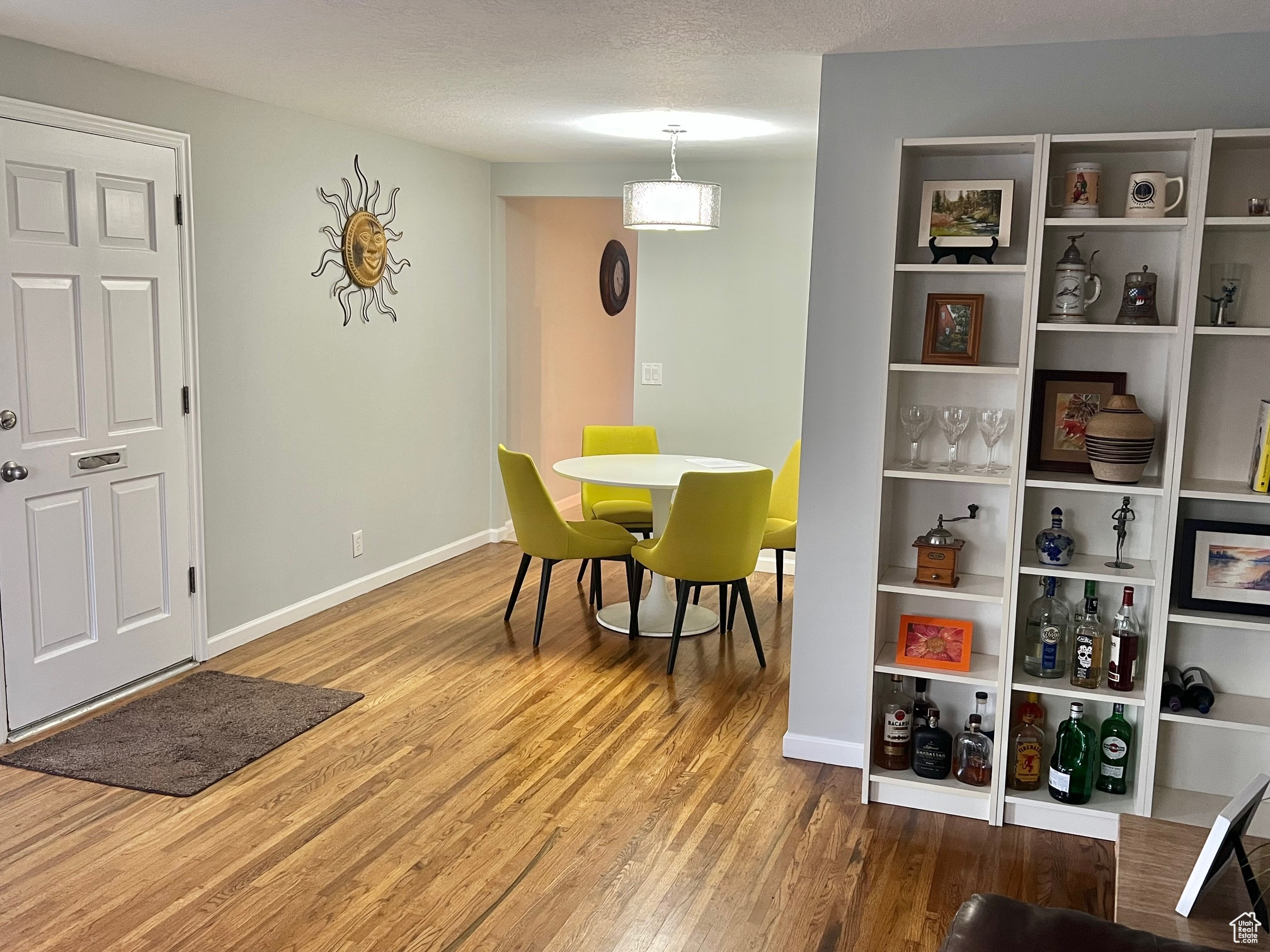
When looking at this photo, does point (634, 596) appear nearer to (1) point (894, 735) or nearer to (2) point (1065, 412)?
(1) point (894, 735)

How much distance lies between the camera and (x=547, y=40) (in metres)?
3.20

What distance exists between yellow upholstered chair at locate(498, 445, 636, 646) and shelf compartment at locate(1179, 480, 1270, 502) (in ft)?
8.00

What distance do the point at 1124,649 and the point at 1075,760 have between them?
0.35 m

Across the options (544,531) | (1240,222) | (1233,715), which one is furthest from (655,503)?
(1240,222)

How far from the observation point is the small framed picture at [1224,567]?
285 cm

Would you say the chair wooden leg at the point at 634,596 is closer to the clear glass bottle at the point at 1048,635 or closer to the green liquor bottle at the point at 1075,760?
the clear glass bottle at the point at 1048,635

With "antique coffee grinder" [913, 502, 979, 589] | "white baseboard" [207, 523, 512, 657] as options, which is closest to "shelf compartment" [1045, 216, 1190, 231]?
"antique coffee grinder" [913, 502, 979, 589]

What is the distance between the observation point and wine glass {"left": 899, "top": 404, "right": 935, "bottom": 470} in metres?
3.17

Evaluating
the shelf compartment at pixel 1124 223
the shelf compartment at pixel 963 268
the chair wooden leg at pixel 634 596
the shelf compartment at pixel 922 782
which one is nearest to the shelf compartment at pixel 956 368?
the shelf compartment at pixel 963 268

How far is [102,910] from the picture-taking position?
2.57 metres

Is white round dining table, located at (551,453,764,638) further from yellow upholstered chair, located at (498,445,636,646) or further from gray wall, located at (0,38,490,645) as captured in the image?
gray wall, located at (0,38,490,645)

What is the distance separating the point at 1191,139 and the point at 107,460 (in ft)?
11.8

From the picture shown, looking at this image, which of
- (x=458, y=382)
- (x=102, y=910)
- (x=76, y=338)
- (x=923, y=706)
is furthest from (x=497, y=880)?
(x=458, y=382)

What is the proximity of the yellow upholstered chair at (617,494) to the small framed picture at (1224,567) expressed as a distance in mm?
2786
